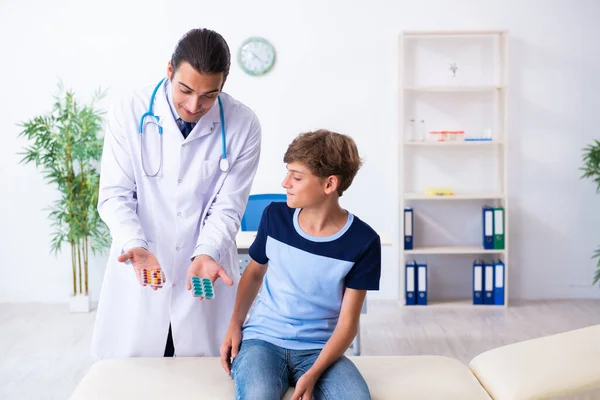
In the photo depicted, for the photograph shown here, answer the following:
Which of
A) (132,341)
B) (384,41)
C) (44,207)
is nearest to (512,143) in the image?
(384,41)

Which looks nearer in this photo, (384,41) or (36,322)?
(36,322)

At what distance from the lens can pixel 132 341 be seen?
1.89 metres

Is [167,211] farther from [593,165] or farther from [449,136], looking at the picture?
[593,165]

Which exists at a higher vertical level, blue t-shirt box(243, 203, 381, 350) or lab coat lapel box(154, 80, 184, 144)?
lab coat lapel box(154, 80, 184, 144)

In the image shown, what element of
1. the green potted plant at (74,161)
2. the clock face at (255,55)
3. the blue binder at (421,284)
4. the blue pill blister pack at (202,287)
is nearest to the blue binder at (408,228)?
the blue binder at (421,284)

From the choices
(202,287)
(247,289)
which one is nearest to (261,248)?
(247,289)

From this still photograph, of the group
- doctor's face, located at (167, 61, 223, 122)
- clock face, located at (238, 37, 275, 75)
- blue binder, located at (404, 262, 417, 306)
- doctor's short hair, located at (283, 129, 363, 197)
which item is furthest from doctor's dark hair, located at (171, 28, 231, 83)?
blue binder, located at (404, 262, 417, 306)

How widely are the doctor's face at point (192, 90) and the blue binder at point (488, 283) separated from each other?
10.2 ft

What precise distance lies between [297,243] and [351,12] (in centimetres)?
305

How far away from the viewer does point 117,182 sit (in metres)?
1.83

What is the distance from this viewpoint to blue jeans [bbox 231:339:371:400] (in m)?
1.58

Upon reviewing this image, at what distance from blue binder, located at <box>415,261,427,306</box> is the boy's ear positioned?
2.73m

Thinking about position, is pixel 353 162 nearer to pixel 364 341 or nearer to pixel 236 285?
pixel 236 285

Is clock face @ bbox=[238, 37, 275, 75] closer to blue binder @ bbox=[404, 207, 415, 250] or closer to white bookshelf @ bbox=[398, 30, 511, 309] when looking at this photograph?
white bookshelf @ bbox=[398, 30, 511, 309]
